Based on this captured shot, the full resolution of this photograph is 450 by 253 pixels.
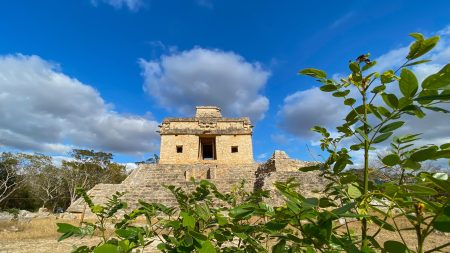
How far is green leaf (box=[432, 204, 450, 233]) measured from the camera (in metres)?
→ 0.54

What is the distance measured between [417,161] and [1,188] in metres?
35.2

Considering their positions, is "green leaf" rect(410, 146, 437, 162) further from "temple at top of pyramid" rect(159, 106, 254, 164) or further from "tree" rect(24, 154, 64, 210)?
"tree" rect(24, 154, 64, 210)

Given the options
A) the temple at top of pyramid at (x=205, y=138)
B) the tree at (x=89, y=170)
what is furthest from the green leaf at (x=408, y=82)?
the tree at (x=89, y=170)

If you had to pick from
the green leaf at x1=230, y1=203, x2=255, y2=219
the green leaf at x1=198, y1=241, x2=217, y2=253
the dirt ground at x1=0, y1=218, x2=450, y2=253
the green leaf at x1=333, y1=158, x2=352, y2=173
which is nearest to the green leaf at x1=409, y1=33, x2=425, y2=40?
the green leaf at x1=333, y1=158, x2=352, y2=173

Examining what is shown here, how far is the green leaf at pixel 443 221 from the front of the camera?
1.76 ft

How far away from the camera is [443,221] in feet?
1.82

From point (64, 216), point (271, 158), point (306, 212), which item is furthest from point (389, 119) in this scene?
point (271, 158)

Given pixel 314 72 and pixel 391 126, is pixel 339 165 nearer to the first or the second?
pixel 391 126

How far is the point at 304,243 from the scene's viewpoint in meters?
0.78

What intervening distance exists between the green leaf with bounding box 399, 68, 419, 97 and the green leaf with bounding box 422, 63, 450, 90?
2 cm

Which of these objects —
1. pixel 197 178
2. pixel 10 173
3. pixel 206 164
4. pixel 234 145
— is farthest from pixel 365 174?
pixel 10 173

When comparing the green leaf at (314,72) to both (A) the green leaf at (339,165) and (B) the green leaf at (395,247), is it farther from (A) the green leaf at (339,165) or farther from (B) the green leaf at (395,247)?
(B) the green leaf at (395,247)

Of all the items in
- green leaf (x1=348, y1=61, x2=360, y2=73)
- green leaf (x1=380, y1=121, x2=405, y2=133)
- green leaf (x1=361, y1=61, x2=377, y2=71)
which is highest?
green leaf (x1=361, y1=61, x2=377, y2=71)

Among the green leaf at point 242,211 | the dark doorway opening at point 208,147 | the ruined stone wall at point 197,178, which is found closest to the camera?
the green leaf at point 242,211
